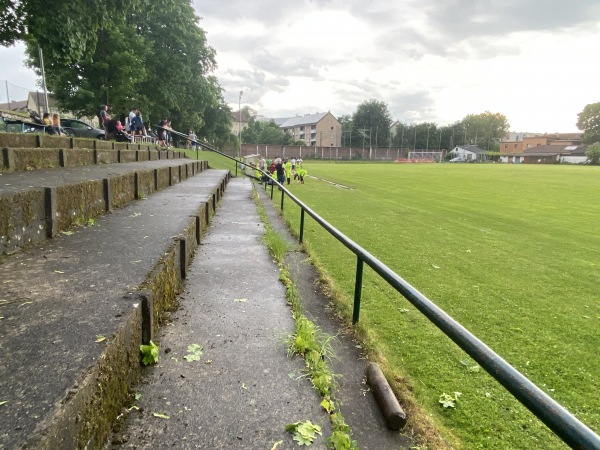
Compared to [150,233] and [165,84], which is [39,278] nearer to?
[150,233]

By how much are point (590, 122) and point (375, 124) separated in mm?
55322

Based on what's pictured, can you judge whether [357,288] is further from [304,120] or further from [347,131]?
[304,120]

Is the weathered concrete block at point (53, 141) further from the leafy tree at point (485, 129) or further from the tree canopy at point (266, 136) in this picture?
the leafy tree at point (485, 129)

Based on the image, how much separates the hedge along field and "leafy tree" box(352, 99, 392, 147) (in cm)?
8833

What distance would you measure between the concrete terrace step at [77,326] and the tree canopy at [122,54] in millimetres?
10027

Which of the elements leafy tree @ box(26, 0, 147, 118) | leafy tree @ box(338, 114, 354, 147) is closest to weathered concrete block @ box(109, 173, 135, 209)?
leafy tree @ box(26, 0, 147, 118)

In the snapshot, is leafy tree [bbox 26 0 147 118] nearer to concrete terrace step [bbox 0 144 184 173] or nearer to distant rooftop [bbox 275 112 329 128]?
concrete terrace step [bbox 0 144 184 173]

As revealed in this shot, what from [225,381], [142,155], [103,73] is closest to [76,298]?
[225,381]

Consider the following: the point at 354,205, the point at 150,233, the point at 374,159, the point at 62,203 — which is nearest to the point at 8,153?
the point at 62,203

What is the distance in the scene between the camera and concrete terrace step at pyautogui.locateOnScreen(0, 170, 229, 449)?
48.0 inches

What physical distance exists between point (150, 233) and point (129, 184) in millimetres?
1830

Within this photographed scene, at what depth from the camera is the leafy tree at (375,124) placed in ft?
318

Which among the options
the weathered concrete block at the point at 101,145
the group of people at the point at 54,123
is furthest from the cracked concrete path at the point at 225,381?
the group of people at the point at 54,123

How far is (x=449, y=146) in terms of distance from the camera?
108938mm
